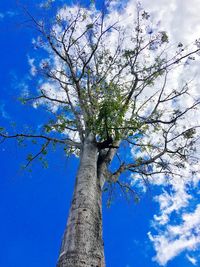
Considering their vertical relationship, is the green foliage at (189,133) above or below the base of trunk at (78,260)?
above

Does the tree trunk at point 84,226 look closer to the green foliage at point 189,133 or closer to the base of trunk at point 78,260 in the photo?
the base of trunk at point 78,260

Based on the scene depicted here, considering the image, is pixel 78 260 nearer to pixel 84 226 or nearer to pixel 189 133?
pixel 84 226

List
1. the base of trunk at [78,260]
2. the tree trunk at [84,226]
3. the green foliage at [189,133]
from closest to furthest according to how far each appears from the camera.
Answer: the base of trunk at [78,260], the tree trunk at [84,226], the green foliage at [189,133]

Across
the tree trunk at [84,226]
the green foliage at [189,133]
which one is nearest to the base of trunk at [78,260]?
the tree trunk at [84,226]

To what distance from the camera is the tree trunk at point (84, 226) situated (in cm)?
378

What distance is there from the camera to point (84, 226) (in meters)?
4.21

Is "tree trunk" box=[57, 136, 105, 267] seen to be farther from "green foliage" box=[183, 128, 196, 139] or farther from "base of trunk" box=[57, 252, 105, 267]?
"green foliage" box=[183, 128, 196, 139]

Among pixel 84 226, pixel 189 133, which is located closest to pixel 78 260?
pixel 84 226

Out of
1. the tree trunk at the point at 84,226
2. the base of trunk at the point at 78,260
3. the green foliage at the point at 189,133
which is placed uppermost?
the green foliage at the point at 189,133

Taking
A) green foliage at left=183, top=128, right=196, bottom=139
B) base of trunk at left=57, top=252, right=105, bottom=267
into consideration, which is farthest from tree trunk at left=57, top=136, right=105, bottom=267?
green foliage at left=183, top=128, right=196, bottom=139

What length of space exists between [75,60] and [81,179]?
5.30m

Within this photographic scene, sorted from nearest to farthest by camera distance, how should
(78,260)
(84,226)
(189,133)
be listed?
(78,260), (84,226), (189,133)

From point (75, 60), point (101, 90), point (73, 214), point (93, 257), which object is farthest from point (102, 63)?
point (93, 257)

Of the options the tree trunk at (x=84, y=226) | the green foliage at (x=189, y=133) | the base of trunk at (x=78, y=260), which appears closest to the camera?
the base of trunk at (x=78, y=260)
